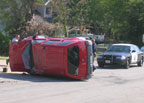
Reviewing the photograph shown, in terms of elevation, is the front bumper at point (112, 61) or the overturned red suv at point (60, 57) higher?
the overturned red suv at point (60, 57)

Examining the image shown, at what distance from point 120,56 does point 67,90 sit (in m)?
8.84

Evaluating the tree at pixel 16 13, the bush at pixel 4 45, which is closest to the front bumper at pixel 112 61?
the bush at pixel 4 45

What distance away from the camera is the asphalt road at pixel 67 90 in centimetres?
930

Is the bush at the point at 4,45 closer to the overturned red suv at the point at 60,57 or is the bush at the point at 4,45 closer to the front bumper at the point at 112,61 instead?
the front bumper at the point at 112,61

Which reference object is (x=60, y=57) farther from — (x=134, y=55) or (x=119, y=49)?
(x=134, y=55)

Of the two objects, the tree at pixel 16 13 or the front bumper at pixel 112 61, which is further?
the tree at pixel 16 13

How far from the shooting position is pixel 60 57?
13.1m

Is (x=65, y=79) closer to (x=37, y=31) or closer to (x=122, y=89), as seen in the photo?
(x=122, y=89)

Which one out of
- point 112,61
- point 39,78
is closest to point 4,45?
point 112,61

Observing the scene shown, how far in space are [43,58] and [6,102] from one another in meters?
5.09

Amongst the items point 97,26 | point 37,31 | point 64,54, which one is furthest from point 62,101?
point 97,26

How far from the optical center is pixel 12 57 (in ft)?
48.2

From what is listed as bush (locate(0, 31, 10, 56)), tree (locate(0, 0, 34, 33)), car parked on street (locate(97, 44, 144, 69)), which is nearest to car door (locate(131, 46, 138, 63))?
car parked on street (locate(97, 44, 144, 69))

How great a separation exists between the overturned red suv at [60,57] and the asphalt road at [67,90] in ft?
1.15
